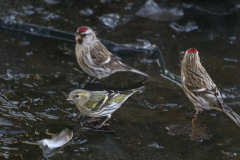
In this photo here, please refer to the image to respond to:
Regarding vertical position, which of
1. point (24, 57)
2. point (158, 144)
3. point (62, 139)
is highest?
point (24, 57)

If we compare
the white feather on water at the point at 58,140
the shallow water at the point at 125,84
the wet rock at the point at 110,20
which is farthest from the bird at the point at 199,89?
the wet rock at the point at 110,20

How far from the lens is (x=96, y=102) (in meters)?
3.96

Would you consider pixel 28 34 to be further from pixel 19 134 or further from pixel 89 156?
pixel 89 156

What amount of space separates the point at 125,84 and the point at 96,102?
112cm

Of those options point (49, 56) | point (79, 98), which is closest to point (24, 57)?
point (49, 56)

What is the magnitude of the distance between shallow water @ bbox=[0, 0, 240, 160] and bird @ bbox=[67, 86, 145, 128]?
198 millimetres

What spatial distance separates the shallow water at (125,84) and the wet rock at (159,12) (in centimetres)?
12

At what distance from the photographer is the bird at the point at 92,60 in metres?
5.07

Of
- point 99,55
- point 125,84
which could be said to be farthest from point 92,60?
point 125,84

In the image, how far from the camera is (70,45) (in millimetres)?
5863

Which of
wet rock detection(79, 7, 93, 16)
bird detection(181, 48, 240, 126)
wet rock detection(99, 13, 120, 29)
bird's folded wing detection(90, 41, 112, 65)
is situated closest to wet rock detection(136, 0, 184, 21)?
wet rock detection(99, 13, 120, 29)

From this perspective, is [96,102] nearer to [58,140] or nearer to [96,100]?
[96,100]

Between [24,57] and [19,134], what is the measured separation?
2086mm

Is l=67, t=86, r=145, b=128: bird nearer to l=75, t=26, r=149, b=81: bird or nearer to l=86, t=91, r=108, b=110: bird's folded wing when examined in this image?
l=86, t=91, r=108, b=110: bird's folded wing
